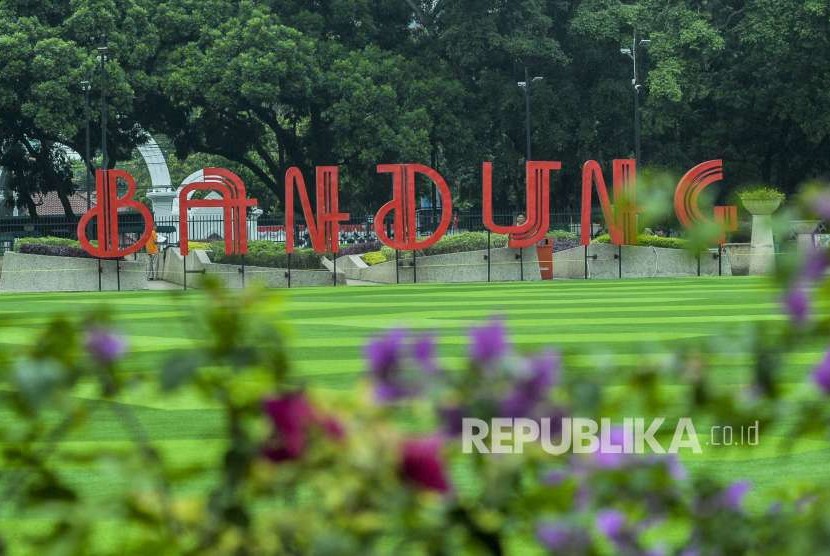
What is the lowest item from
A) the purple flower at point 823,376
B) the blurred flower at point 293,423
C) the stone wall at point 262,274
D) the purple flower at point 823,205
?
the stone wall at point 262,274

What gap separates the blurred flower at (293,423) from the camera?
2.21 meters

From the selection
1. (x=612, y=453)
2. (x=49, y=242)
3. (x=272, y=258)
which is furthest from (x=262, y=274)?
(x=612, y=453)

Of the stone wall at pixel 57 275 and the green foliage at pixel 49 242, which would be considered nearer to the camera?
the stone wall at pixel 57 275

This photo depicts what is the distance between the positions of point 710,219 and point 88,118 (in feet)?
147

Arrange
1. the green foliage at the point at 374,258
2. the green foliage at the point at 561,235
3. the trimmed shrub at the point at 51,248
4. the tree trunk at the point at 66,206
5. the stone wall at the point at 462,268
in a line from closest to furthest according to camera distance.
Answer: the trimmed shrub at the point at 51,248 < the stone wall at the point at 462,268 < the green foliage at the point at 374,258 < the green foliage at the point at 561,235 < the tree trunk at the point at 66,206

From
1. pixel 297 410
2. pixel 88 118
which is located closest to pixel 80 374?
pixel 297 410

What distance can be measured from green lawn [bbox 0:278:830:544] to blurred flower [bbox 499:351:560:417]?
21cm

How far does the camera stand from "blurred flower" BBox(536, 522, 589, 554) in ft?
7.51

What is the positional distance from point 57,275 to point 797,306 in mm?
33682

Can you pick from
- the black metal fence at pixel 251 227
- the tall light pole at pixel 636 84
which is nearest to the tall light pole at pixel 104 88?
the black metal fence at pixel 251 227

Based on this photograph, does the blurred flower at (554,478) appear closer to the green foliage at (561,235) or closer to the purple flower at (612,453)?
the purple flower at (612,453)

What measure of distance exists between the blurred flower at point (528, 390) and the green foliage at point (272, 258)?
35.0 m

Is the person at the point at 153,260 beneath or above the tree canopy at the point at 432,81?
beneath

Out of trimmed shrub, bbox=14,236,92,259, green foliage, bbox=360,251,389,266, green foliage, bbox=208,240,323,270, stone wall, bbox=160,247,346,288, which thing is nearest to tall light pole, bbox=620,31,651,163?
green foliage, bbox=360,251,389,266
